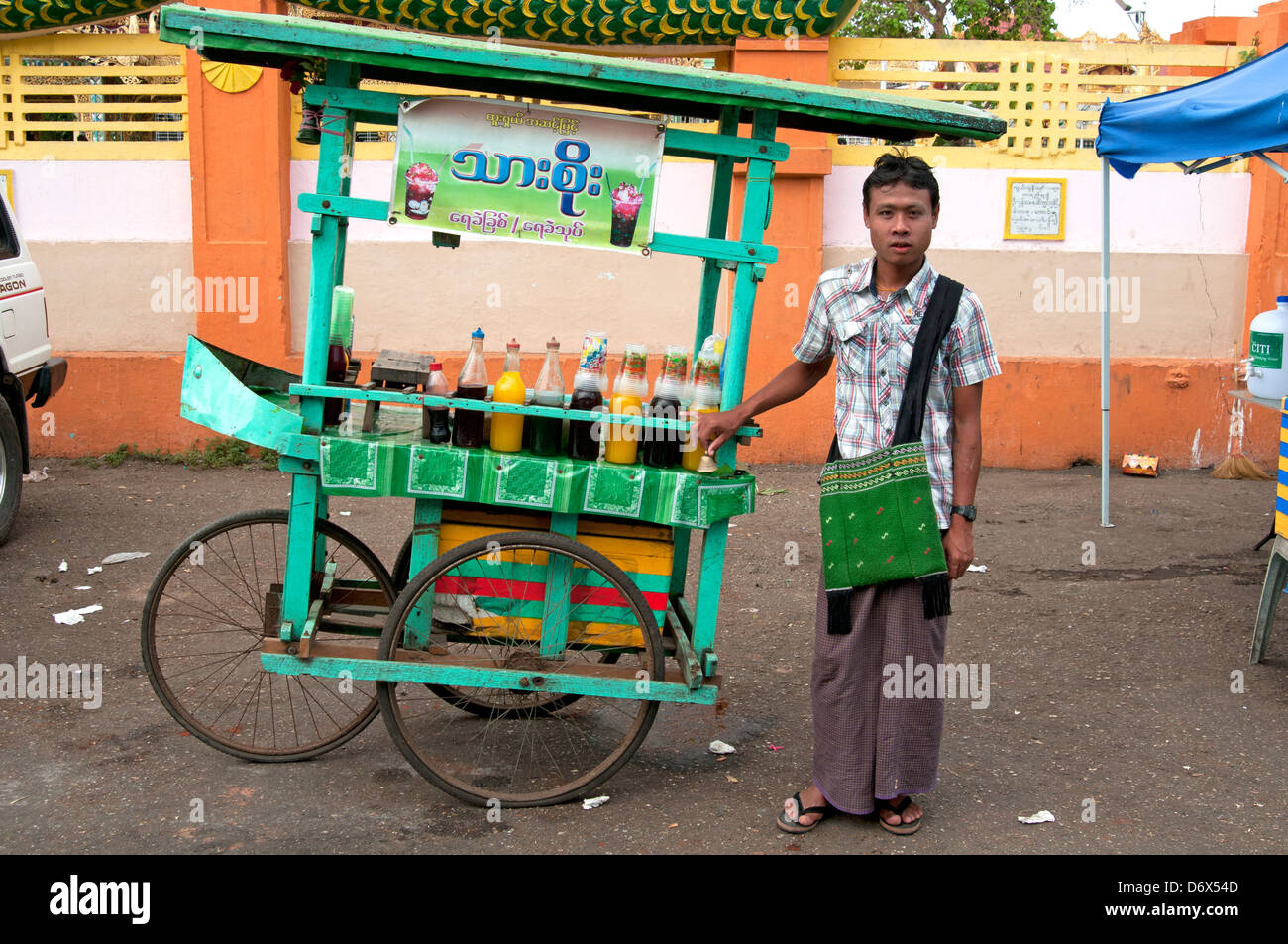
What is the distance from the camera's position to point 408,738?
3580 mm

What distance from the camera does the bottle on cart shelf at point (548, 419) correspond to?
142 inches

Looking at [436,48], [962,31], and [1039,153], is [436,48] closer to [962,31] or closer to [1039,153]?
[1039,153]

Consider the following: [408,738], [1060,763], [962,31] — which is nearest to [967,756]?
[1060,763]

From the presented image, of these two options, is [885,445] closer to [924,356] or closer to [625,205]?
[924,356]

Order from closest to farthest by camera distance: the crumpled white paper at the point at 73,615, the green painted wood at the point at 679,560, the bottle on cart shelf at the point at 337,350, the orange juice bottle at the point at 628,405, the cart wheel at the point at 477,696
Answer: the orange juice bottle at the point at 628,405
the bottle on cart shelf at the point at 337,350
the green painted wood at the point at 679,560
the cart wheel at the point at 477,696
the crumpled white paper at the point at 73,615

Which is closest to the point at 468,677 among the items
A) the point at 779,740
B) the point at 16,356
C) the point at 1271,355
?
the point at 779,740

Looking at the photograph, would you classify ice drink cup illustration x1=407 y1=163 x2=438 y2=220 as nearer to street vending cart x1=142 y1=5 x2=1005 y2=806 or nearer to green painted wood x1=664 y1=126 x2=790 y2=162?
street vending cart x1=142 y1=5 x2=1005 y2=806

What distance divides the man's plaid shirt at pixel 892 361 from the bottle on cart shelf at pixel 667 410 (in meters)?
0.49

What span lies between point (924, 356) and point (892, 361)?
0.10 metres

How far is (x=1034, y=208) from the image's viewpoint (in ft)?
27.8

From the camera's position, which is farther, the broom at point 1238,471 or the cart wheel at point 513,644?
the broom at point 1238,471

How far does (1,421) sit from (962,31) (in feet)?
43.5

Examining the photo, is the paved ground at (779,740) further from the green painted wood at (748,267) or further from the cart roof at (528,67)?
the cart roof at (528,67)

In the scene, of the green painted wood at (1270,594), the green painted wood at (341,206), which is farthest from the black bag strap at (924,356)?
the green painted wood at (1270,594)
